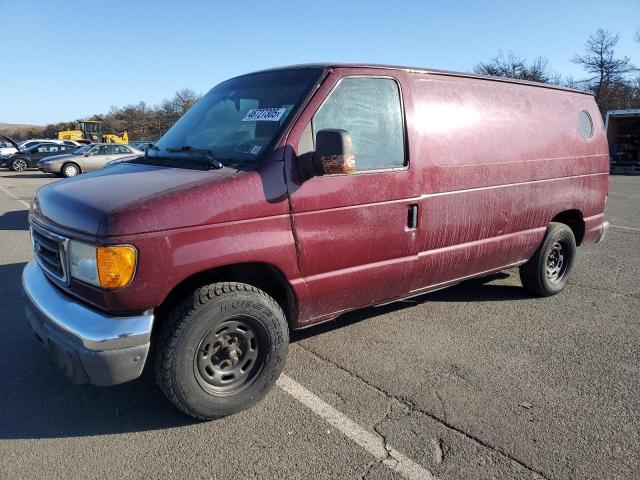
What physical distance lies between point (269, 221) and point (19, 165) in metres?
26.9

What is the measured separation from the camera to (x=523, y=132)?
4.52 meters

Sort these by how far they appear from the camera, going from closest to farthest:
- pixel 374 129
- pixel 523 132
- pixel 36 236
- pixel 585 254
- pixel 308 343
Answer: pixel 36 236 → pixel 374 129 → pixel 308 343 → pixel 523 132 → pixel 585 254

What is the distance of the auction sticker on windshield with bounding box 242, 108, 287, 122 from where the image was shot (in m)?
3.24

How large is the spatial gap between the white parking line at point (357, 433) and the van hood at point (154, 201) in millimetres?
1247

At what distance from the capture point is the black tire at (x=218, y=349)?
8.88 feet

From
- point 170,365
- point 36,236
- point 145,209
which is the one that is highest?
point 145,209

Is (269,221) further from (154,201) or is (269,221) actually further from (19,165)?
(19,165)

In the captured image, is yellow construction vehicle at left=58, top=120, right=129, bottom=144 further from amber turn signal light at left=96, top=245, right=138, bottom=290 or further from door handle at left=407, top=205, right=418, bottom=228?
amber turn signal light at left=96, top=245, right=138, bottom=290

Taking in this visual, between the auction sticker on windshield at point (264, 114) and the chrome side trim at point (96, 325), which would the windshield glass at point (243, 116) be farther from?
the chrome side trim at point (96, 325)

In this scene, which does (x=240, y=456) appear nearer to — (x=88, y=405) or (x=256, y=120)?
(x=88, y=405)

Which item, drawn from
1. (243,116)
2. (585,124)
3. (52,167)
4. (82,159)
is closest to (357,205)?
(243,116)

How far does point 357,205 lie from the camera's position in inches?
130

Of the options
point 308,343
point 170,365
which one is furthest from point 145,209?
point 308,343

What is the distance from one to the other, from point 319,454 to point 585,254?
6.05 metres
